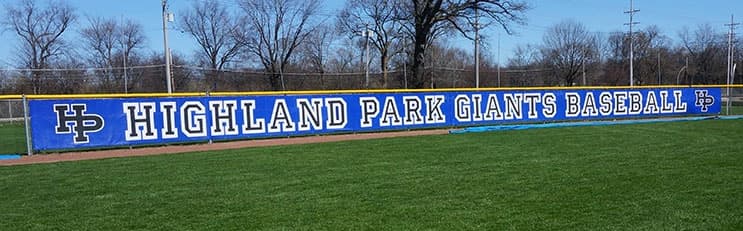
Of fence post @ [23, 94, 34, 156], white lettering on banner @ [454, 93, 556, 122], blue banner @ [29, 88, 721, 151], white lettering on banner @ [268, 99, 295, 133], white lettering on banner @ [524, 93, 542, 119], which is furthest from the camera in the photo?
white lettering on banner @ [524, 93, 542, 119]

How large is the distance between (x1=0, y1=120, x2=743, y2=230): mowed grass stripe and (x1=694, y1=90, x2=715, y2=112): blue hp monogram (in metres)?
12.0

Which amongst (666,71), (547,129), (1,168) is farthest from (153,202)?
(666,71)

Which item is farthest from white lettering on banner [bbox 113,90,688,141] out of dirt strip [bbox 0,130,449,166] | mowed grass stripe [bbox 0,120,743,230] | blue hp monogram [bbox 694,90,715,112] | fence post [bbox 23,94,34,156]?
mowed grass stripe [bbox 0,120,743,230]

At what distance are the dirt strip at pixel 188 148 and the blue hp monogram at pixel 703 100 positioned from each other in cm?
1275

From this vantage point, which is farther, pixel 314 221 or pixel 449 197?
pixel 449 197

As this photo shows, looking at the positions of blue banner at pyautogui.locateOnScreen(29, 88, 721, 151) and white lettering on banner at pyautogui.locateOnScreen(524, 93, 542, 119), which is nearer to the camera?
blue banner at pyautogui.locateOnScreen(29, 88, 721, 151)

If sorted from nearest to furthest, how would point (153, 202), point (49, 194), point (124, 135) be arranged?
1. point (153, 202)
2. point (49, 194)
3. point (124, 135)

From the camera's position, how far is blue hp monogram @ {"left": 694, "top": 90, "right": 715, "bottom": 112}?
22734 millimetres

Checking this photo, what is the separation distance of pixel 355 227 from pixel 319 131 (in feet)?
34.8

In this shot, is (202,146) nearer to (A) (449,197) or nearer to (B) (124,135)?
(B) (124,135)

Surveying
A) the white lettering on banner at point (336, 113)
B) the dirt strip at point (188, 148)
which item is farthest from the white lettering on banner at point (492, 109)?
the white lettering on banner at point (336, 113)

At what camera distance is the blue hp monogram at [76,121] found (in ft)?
40.3

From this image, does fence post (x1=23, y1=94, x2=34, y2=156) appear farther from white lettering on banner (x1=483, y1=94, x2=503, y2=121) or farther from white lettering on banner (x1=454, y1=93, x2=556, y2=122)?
white lettering on banner (x1=483, y1=94, x2=503, y2=121)

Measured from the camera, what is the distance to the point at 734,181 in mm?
7402
